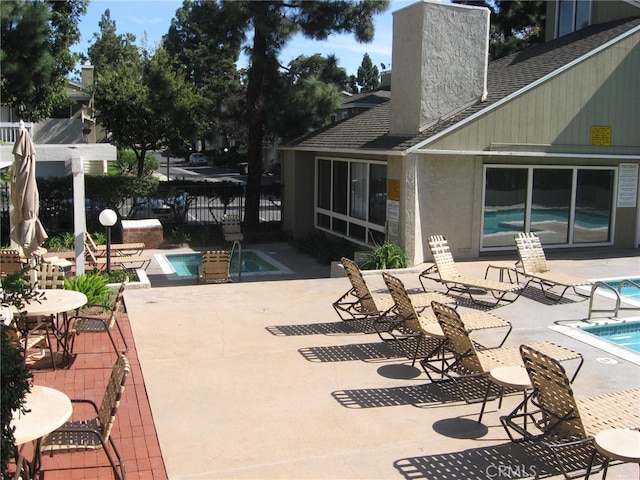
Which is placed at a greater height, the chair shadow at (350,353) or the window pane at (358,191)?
the window pane at (358,191)

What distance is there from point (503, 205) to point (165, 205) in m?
11.3

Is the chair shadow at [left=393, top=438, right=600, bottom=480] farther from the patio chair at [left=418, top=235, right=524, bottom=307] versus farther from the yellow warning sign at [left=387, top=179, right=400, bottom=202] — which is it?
the yellow warning sign at [left=387, top=179, right=400, bottom=202]

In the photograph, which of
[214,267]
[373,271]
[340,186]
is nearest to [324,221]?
[340,186]

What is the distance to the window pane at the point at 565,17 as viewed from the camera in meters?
21.2

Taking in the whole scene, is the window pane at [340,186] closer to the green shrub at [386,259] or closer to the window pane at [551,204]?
the green shrub at [386,259]

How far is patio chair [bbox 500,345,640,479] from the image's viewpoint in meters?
5.07

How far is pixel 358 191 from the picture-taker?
1786 cm

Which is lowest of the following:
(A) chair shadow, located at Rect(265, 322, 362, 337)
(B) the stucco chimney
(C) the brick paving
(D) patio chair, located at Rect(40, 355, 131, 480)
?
(C) the brick paving

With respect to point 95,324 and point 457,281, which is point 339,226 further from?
point 95,324

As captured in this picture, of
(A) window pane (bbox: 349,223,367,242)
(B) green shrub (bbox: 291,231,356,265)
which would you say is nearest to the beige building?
(A) window pane (bbox: 349,223,367,242)

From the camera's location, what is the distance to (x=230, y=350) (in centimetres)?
862

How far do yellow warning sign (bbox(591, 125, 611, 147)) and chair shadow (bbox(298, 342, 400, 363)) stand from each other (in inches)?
392

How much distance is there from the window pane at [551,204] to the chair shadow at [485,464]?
1124cm

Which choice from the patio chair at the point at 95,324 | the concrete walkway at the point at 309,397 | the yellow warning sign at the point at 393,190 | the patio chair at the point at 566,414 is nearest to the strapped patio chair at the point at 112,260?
the concrete walkway at the point at 309,397
